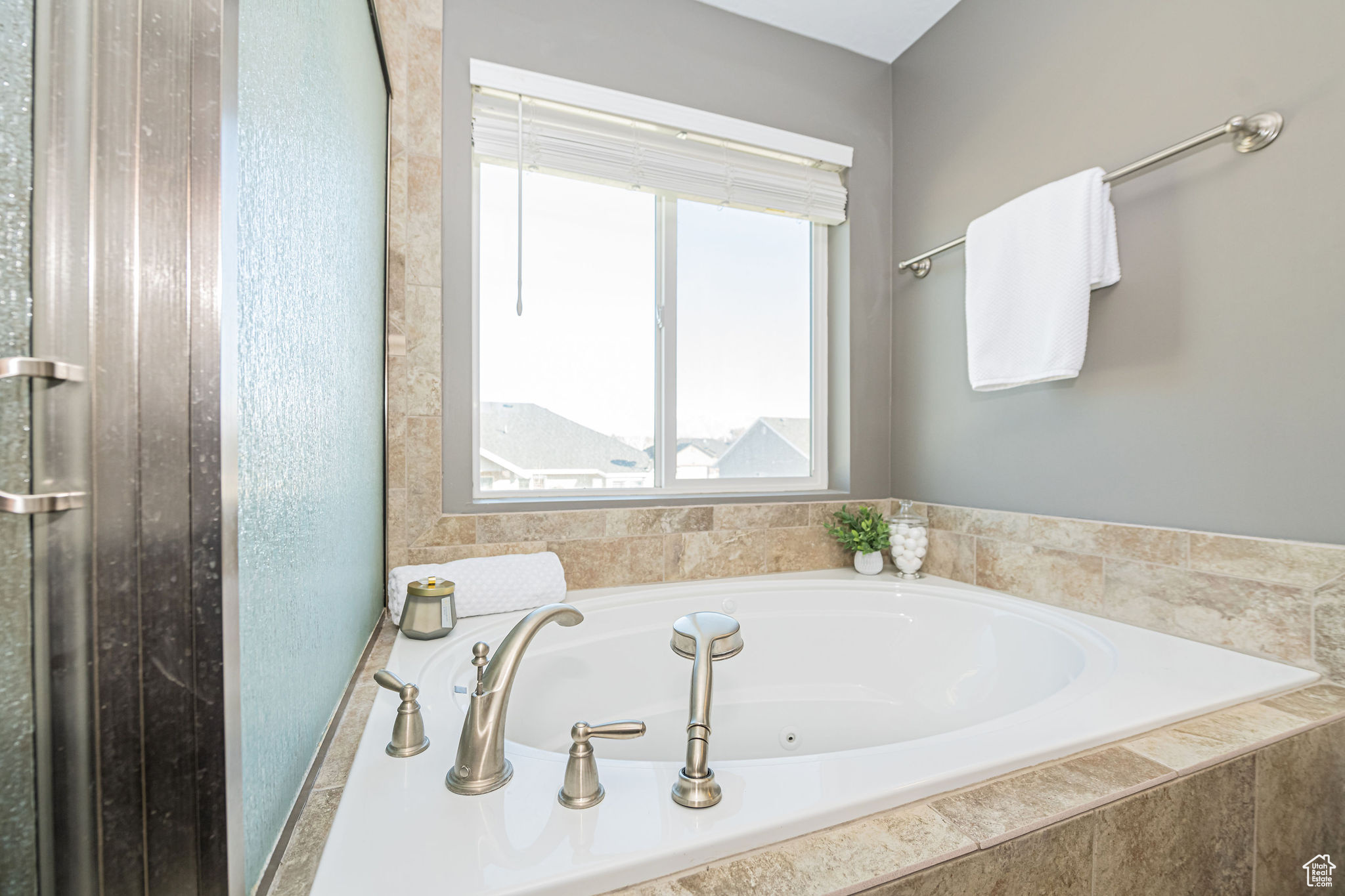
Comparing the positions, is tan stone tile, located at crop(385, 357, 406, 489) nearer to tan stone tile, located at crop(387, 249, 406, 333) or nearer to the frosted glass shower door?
tan stone tile, located at crop(387, 249, 406, 333)

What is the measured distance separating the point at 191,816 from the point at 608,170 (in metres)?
1.78

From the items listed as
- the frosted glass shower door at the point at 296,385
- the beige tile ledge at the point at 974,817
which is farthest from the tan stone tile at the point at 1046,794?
the frosted glass shower door at the point at 296,385

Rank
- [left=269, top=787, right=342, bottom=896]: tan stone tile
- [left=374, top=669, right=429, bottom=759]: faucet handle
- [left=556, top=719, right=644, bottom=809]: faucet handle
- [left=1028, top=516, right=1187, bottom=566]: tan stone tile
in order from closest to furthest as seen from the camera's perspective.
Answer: [left=269, top=787, right=342, bottom=896]: tan stone tile
[left=556, top=719, right=644, bottom=809]: faucet handle
[left=374, top=669, right=429, bottom=759]: faucet handle
[left=1028, top=516, right=1187, bottom=566]: tan stone tile

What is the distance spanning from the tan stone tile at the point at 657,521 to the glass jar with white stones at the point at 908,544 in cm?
63

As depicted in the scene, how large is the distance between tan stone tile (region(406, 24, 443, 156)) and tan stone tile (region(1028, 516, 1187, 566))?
6.63 ft

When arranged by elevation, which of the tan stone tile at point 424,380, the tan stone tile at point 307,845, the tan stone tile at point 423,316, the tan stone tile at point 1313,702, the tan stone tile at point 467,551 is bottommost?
the tan stone tile at point 1313,702

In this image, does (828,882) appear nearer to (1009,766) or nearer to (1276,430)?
(1009,766)

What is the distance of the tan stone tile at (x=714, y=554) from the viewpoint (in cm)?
183

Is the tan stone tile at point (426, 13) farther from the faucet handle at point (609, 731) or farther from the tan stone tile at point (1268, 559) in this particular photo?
the tan stone tile at point (1268, 559)

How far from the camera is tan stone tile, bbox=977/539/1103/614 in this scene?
1.50m

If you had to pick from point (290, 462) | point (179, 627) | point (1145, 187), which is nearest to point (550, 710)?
point (290, 462)

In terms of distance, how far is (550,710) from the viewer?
1320 millimetres

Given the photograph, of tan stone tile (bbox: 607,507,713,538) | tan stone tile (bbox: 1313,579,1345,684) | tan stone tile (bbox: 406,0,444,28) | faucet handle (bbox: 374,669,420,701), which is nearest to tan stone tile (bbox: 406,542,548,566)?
tan stone tile (bbox: 607,507,713,538)

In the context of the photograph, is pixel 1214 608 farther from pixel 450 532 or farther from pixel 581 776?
pixel 450 532
